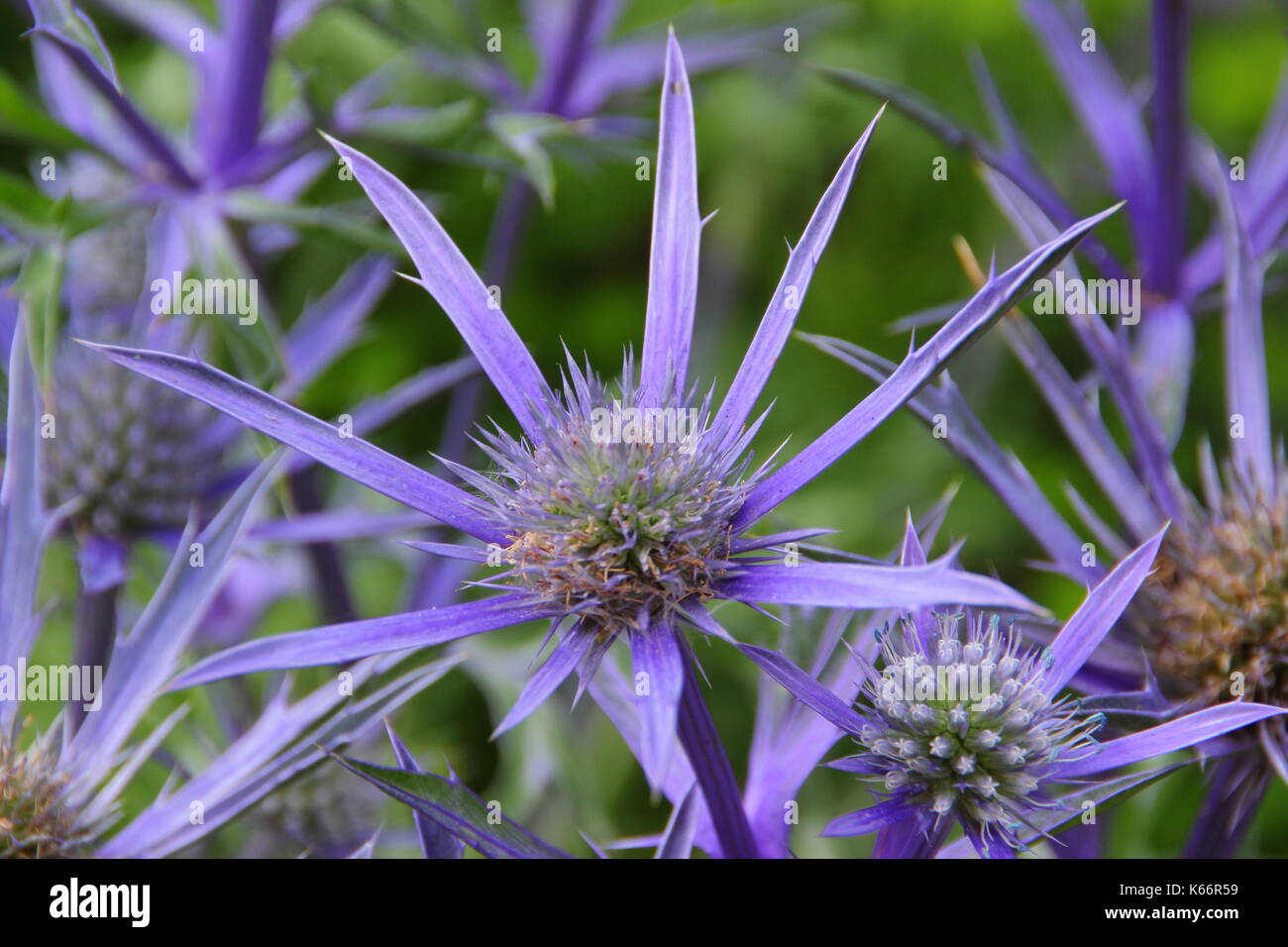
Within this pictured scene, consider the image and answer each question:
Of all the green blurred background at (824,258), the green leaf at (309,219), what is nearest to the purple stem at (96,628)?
the green leaf at (309,219)

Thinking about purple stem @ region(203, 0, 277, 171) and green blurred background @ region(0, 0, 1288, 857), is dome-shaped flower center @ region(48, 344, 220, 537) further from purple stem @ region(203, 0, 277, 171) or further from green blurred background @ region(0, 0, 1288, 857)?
green blurred background @ region(0, 0, 1288, 857)

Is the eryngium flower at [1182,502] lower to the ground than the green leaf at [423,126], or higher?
lower

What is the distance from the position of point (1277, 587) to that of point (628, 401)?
62 cm

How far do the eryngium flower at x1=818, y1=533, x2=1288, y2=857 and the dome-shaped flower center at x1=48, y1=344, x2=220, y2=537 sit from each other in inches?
34.0

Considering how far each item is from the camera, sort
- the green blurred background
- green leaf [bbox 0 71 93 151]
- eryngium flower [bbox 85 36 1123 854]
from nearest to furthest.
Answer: eryngium flower [bbox 85 36 1123 854] → green leaf [bbox 0 71 93 151] → the green blurred background

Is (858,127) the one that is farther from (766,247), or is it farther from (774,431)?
(774,431)

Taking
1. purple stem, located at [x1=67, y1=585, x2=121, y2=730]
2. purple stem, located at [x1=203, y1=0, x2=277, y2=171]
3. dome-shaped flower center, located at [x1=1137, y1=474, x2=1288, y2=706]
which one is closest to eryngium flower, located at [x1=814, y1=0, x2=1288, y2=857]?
dome-shaped flower center, located at [x1=1137, y1=474, x2=1288, y2=706]

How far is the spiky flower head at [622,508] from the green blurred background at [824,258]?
1035 mm

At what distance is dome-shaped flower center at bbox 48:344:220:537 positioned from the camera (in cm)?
121

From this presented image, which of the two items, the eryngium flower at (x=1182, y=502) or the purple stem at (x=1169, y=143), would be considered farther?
the purple stem at (x=1169, y=143)

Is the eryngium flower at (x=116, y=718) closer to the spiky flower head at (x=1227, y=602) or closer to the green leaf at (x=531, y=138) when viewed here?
the green leaf at (x=531, y=138)

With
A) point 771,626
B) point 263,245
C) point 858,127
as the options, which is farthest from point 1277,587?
point 858,127

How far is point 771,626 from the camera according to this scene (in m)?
1.41

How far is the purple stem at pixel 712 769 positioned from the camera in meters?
0.69
